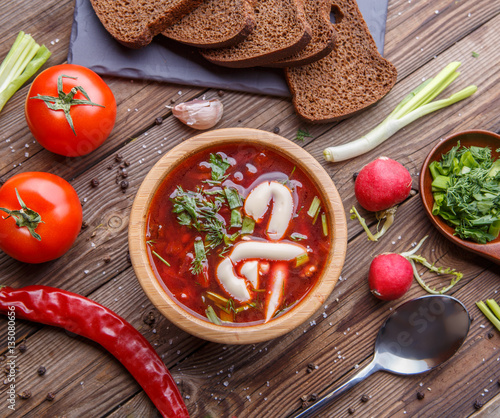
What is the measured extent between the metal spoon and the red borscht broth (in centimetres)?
61

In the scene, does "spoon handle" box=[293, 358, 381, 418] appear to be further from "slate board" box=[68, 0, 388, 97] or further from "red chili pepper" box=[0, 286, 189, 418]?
"slate board" box=[68, 0, 388, 97]

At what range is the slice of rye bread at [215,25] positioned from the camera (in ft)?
6.85

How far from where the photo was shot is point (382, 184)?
201cm

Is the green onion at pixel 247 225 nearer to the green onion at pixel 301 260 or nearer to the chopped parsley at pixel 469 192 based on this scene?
the green onion at pixel 301 260

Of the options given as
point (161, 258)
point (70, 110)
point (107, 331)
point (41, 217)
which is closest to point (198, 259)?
point (161, 258)

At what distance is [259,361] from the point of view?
212 centimetres

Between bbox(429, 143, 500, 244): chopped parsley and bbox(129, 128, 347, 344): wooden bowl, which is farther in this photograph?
bbox(429, 143, 500, 244): chopped parsley

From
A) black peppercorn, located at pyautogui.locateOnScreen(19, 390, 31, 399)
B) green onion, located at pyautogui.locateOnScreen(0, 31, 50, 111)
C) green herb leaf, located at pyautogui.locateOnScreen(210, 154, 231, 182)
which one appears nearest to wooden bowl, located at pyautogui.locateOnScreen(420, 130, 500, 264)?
green herb leaf, located at pyautogui.locateOnScreen(210, 154, 231, 182)

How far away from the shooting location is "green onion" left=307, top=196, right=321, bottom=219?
1.83 metres

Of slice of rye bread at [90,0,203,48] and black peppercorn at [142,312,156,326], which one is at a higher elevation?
slice of rye bread at [90,0,203,48]

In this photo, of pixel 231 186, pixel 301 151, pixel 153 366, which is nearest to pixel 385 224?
pixel 301 151

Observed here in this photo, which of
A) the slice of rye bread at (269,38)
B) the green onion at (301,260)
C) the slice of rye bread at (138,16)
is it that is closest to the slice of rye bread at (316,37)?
the slice of rye bread at (269,38)

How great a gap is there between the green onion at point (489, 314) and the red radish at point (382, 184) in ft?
2.26

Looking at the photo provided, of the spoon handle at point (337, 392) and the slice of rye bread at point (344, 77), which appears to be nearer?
the spoon handle at point (337, 392)
